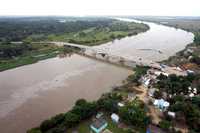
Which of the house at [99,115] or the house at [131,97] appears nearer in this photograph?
the house at [99,115]

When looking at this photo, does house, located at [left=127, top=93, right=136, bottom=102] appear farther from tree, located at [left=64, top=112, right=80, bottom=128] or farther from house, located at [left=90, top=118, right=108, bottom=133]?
tree, located at [left=64, top=112, right=80, bottom=128]

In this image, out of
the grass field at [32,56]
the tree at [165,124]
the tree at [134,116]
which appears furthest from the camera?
the grass field at [32,56]

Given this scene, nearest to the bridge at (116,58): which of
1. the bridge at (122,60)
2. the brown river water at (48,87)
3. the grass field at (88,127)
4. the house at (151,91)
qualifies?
the bridge at (122,60)

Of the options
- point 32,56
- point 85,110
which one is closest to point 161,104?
point 85,110

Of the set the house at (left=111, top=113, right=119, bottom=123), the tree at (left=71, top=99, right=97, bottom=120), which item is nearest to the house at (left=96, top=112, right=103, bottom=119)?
the tree at (left=71, top=99, right=97, bottom=120)

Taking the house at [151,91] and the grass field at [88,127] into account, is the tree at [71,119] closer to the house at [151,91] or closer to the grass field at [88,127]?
the grass field at [88,127]

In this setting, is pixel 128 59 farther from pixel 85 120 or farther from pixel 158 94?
pixel 85 120
